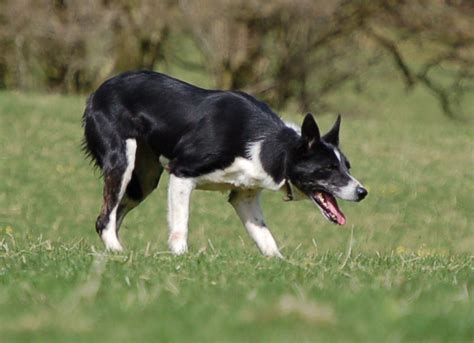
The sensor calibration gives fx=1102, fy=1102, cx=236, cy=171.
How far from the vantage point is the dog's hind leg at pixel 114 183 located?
368 inches

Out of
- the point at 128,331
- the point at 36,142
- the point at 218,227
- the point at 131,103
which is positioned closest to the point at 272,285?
the point at 128,331

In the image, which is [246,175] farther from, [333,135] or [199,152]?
[333,135]

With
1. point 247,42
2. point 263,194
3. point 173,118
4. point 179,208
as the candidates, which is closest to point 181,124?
point 173,118

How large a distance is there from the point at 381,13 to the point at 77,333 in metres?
27.2

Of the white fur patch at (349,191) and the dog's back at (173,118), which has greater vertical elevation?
the dog's back at (173,118)

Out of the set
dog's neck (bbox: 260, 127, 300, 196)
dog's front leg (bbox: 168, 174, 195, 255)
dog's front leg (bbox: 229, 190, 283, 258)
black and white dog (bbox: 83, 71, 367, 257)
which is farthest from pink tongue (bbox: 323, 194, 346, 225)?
dog's front leg (bbox: 168, 174, 195, 255)

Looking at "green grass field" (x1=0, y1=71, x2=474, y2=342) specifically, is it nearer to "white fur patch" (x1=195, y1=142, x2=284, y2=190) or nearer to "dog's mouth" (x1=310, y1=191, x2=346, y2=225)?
"dog's mouth" (x1=310, y1=191, x2=346, y2=225)

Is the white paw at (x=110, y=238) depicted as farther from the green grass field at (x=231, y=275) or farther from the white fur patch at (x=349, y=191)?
the white fur patch at (x=349, y=191)

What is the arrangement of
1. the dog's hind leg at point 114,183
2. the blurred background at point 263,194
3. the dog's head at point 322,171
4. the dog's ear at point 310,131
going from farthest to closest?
the dog's hind leg at point 114,183
the dog's head at point 322,171
the dog's ear at point 310,131
the blurred background at point 263,194

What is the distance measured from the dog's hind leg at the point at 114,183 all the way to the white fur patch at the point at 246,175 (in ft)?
2.26

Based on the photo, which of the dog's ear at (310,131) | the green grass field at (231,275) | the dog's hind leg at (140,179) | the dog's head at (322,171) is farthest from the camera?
the dog's hind leg at (140,179)

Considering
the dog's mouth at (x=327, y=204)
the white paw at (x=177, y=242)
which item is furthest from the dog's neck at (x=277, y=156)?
the white paw at (x=177, y=242)

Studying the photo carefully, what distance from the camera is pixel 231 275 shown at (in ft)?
20.1

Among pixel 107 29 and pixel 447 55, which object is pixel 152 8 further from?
pixel 447 55
